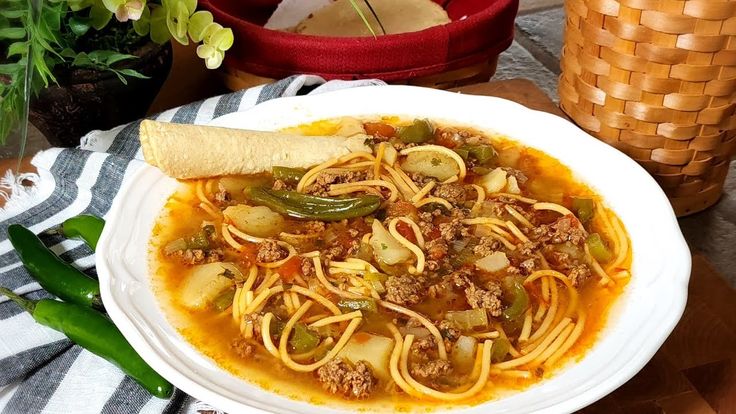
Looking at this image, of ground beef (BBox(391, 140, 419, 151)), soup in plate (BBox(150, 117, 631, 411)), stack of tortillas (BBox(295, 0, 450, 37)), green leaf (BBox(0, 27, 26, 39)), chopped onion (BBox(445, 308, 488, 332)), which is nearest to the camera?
soup in plate (BBox(150, 117, 631, 411))

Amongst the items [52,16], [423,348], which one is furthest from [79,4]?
[423,348]

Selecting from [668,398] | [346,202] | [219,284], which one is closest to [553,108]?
[346,202]

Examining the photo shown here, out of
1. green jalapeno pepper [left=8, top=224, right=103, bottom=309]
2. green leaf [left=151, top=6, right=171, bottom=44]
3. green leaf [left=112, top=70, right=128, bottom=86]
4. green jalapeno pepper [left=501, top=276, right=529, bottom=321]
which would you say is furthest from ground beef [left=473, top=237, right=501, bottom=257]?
green leaf [left=151, top=6, right=171, bottom=44]

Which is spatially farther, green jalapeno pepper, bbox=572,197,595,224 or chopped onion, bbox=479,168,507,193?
chopped onion, bbox=479,168,507,193

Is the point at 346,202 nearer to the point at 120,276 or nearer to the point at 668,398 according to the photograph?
the point at 120,276

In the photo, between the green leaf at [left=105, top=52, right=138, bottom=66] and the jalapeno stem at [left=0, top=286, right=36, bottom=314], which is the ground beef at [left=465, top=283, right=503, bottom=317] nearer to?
the jalapeno stem at [left=0, top=286, right=36, bottom=314]

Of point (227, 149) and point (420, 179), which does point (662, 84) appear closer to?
point (420, 179)
